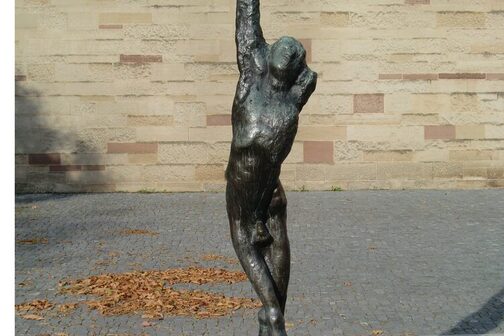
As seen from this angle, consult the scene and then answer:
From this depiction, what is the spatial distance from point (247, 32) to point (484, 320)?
3.28m

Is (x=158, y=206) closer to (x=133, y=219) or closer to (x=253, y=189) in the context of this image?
(x=133, y=219)

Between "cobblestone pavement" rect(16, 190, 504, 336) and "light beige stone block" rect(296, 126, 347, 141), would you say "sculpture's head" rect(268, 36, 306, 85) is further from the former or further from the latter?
"light beige stone block" rect(296, 126, 347, 141)

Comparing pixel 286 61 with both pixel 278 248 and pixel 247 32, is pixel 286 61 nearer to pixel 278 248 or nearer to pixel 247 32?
pixel 247 32

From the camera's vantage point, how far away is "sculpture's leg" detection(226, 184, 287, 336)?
475 cm

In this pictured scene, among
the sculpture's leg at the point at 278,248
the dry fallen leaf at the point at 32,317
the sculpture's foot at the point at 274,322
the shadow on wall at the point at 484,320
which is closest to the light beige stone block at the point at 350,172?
the shadow on wall at the point at 484,320

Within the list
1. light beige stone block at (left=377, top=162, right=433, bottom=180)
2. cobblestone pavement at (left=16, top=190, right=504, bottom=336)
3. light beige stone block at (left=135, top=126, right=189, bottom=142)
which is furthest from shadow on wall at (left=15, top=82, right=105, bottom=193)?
light beige stone block at (left=377, top=162, right=433, bottom=180)

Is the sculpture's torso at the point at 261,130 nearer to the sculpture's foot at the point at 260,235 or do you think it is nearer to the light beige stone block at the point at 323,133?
the sculpture's foot at the point at 260,235

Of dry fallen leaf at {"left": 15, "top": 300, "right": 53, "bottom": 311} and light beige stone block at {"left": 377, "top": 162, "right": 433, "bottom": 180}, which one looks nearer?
dry fallen leaf at {"left": 15, "top": 300, "right": 53, "bottom": 311}

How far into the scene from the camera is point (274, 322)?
4.71 m

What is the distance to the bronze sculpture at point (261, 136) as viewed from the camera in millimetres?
4648

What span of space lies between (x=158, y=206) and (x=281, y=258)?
778 cm

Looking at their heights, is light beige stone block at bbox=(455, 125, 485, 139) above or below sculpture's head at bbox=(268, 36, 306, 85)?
below

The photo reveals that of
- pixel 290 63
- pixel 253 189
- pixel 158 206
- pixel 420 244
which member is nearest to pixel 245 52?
pixel 290 63

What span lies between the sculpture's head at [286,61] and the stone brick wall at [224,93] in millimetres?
9074
